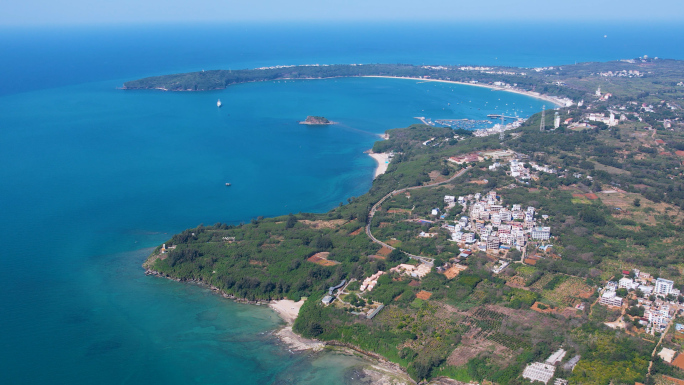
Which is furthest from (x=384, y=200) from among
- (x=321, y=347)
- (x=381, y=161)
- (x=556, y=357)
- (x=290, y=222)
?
(x=556, y=357)

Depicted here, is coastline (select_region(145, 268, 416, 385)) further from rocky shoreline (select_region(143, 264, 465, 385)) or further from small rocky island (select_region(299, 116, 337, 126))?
small rocky island (select_region(299, 116, 337, 126))

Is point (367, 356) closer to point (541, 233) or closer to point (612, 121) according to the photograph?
point (541, 233)

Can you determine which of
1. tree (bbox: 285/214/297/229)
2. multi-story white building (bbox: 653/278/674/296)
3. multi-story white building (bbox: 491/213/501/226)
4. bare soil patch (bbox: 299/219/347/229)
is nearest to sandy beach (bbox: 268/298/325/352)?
tree (bbox: 285/214/297/229)

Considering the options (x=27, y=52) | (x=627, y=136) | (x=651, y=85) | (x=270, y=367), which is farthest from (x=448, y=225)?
(x=27, y=52)

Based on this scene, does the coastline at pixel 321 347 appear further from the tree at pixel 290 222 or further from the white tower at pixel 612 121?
the white tower at pixel 612 121

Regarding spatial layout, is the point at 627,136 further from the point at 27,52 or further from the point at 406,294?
the point at 27,52
